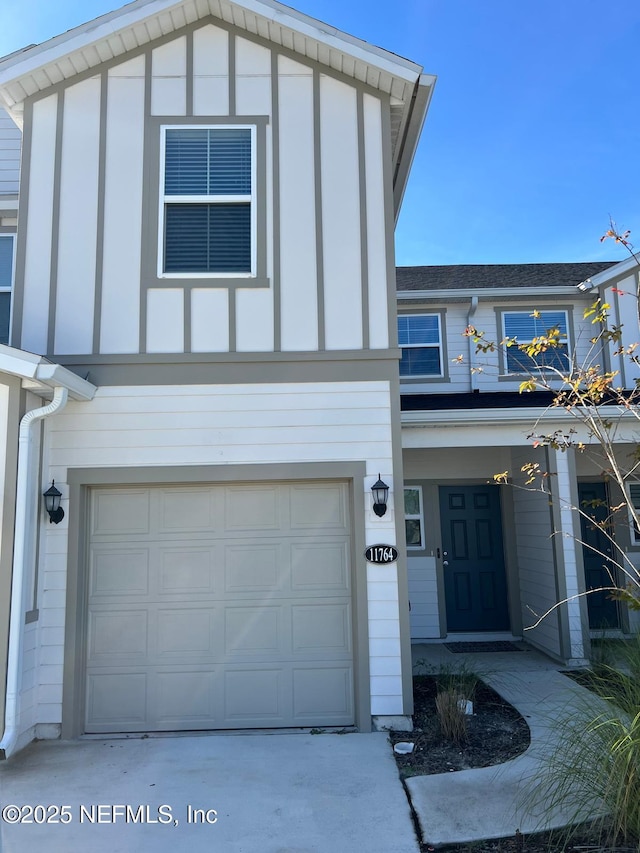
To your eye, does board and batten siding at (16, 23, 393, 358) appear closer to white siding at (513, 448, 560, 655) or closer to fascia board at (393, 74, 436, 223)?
fascia board at (393, 74, 436, 223)

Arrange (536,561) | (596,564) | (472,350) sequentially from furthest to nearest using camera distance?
(472,350), (596,564), (536,561)

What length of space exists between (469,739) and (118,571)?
3289 millimetres

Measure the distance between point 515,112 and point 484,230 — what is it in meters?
3.17

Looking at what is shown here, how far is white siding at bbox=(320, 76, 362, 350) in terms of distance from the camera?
5848mm

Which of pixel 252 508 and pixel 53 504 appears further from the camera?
pixel 252 508

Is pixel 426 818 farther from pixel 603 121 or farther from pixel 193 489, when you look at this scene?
pixel 603 121

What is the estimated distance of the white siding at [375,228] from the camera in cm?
585

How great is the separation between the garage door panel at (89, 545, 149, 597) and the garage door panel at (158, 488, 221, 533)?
34 cm

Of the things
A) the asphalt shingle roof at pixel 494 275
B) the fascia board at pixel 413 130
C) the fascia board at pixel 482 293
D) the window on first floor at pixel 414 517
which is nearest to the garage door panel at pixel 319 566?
the window on first floor at pixel 414 517

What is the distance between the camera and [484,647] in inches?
327

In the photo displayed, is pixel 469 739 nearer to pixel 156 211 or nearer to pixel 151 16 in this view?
pixel 156 211

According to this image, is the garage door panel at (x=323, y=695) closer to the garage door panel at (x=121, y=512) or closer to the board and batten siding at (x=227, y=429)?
the board and batten siding at (x=227, y=429)

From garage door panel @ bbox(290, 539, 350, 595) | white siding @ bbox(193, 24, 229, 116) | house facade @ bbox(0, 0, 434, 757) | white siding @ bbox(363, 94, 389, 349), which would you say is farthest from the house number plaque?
white siding @ bbox(193, 24, 229, 116)

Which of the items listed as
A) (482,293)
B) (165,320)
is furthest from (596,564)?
(165,320)
